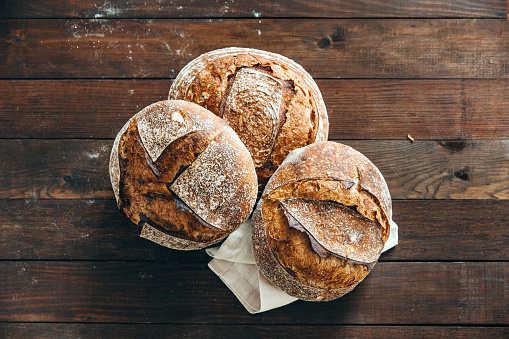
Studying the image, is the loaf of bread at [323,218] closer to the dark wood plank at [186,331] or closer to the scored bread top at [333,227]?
the scored bread top at [333,227]

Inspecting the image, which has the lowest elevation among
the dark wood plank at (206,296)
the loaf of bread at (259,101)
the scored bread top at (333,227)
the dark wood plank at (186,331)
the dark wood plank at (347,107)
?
the dark wood plank at (186,331)

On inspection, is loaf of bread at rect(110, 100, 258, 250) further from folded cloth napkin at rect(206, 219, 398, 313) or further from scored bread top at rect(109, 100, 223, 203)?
folded cloth napkin at rect(206, 219, 398, 313)

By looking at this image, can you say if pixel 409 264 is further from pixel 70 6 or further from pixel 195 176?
pixel 70 6

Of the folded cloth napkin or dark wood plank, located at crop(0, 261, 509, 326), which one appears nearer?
the folded cloth napkin

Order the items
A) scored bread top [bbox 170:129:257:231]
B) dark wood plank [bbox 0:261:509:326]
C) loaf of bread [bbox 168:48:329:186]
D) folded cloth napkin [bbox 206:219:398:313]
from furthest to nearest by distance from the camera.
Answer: dark wood plank [bbox 0:261:509:326], folded cloth napkin [bbox 206:219:398:313], loaf of bread [bbox 168:48:329:186], scored bread top [bbox 170:129:257:231]

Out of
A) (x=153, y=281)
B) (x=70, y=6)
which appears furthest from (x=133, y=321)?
(x=70, y=6)

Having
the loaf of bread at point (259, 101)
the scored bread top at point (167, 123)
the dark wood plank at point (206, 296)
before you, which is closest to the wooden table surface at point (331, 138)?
the dark wood plank at point (206, 296)

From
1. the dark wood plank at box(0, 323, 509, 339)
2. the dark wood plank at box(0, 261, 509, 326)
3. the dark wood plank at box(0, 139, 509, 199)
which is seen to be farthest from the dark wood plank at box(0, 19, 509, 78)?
the dark wood plank at box(0, 323, 509, 339)
